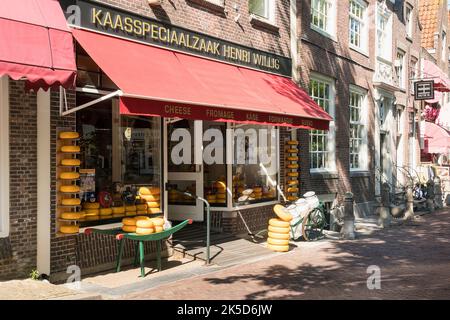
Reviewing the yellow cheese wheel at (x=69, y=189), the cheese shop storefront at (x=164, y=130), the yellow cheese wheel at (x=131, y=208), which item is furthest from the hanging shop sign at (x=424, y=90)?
the yellow cheese wheel at (x=69, y=189)

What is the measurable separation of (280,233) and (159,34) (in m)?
4.61

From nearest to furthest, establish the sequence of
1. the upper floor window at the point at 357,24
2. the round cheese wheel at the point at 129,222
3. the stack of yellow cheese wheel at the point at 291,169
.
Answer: the round cheese wheel at the point at 129,222
the stack of yellow cheese wheel at the point at 291,169
the upper floor window at the point at 357,24

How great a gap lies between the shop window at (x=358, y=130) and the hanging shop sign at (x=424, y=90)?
456 centimetres

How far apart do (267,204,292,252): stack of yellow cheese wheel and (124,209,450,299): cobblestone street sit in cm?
32

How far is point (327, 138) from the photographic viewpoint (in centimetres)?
1550

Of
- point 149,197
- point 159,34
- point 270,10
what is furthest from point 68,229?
point 270,10

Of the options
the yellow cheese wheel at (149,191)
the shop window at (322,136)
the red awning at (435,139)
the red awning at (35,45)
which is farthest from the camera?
the red awning at (435,139)

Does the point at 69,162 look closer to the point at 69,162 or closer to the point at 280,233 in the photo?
the point at 69,162

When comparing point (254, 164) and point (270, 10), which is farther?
point (270, 10)

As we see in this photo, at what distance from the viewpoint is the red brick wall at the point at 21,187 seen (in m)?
7.06

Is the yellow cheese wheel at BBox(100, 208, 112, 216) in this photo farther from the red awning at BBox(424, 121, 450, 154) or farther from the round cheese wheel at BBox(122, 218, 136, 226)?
the red awning at BBox(424, 121, 450, 154)

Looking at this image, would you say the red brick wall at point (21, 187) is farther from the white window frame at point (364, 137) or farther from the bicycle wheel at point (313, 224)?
the white window frame at point (364, 137)

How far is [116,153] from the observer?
9.01 meters

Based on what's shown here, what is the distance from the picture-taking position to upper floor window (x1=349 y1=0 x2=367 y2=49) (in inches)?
680
